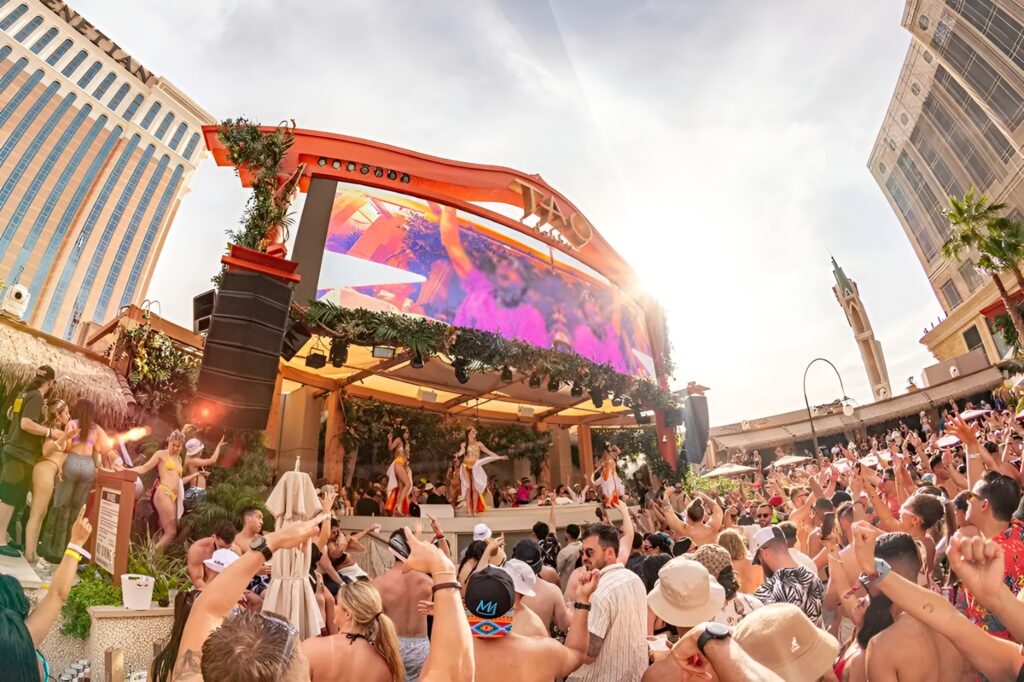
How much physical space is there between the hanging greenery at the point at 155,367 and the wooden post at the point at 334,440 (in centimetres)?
347

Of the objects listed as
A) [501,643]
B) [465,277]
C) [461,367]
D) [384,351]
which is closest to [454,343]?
[461,367]

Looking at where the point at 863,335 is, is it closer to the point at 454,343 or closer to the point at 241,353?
the point at 454,343

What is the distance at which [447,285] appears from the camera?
42.2ft

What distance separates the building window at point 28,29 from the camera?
49.2 m

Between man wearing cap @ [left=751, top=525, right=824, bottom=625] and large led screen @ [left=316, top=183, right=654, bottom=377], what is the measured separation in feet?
29.0

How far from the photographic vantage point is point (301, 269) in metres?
10.7

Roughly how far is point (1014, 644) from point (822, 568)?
3.23 metres

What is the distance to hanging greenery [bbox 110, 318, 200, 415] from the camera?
10242mm

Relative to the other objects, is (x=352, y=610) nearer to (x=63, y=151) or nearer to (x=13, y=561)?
(x=13, y=561)

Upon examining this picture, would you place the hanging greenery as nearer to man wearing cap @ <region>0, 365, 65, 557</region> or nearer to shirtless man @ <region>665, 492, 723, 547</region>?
man wearing cap @ <region>0, 365, 65, 557</region>

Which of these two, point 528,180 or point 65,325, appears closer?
point 528,180

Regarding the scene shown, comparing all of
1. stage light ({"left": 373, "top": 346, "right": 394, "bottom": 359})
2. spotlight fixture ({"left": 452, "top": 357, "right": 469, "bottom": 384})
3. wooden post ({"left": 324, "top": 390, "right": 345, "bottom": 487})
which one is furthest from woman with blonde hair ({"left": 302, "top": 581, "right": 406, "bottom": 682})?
wooden post ({"left": 324, "top": 390, "right": 345, "bottom": 487})

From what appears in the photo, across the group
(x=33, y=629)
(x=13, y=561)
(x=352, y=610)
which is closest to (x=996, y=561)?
(x=352, y=610)

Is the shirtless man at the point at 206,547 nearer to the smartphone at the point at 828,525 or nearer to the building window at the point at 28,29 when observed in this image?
the smartphone at the point at 828,525
